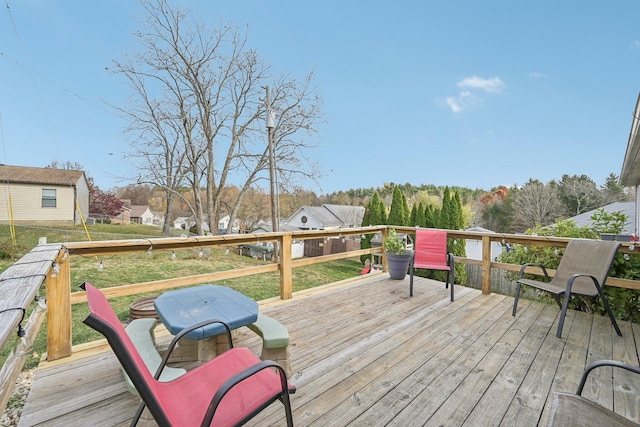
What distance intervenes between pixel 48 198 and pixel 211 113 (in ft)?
37.6

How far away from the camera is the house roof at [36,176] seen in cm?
1603

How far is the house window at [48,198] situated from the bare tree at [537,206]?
31358 millimetres

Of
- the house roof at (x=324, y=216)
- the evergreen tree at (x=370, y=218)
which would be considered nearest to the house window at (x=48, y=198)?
the house roof at (x=324, y=216)

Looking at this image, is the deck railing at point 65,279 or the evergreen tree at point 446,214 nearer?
the deck railing at point 65,279

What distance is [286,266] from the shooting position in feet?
11.5

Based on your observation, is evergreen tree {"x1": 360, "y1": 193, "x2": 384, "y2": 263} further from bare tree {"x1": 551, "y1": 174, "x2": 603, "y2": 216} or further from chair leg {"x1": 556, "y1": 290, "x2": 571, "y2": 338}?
bare tree {"x1": 551, "y1": 174, "x2": 603, "y2": 216}

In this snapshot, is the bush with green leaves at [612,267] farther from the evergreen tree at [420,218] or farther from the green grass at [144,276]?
the evergreen tree at [420,218]

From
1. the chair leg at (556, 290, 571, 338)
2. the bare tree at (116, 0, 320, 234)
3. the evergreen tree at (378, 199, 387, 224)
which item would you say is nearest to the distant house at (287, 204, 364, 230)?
the evergreen tree at (378, 199, 387, 224)

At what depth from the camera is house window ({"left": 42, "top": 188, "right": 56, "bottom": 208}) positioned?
655 inches

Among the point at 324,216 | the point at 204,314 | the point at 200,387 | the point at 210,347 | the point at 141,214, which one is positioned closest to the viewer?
the point at 200,387

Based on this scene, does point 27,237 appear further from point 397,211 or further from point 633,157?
point 633,157

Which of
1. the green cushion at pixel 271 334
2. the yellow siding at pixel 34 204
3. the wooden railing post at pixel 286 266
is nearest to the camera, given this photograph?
the green cushion at pixel 271 334

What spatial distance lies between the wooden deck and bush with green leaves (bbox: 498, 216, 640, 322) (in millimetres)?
267

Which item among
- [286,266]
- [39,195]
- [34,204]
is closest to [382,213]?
[286,266]
